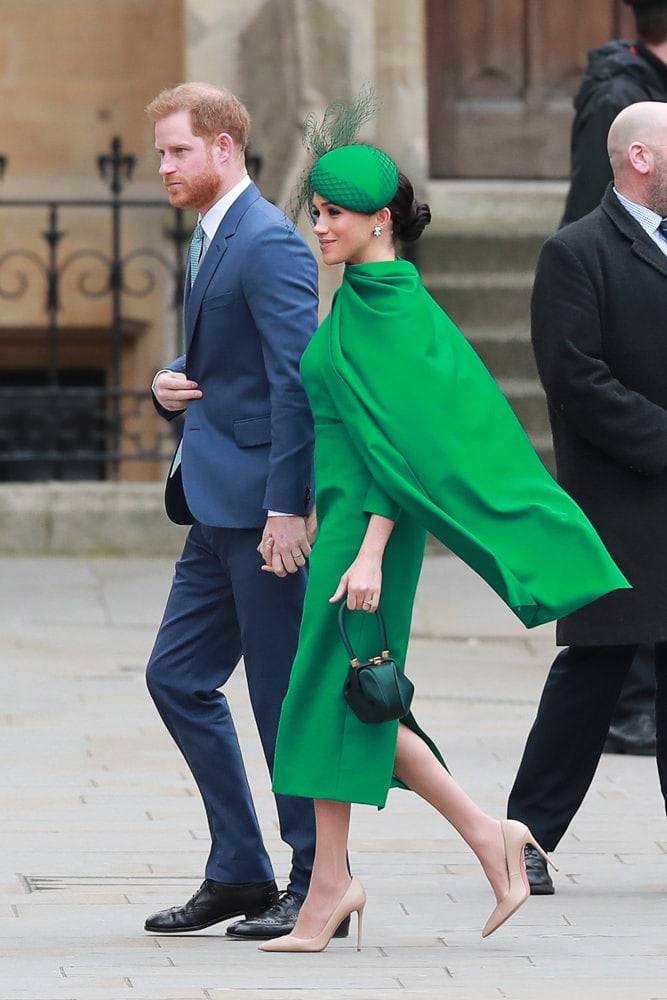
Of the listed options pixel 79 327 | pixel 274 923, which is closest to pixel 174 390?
pixel 274 923

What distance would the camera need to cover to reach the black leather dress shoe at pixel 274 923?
4801 millimetres

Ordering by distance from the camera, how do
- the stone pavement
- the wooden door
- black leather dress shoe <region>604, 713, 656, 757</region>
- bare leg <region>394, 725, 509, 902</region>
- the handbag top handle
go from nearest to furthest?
the stone pavement → the handbag top handle → bare leg <region>394, 725, 509, 902</region> → black leather dress shoe <region>604, 713, 656, 757</region> → the wooden door

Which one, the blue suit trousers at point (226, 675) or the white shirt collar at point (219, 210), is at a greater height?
the white shirt collar at point (219, 210)

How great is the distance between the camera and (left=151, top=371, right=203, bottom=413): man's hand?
4.82 m

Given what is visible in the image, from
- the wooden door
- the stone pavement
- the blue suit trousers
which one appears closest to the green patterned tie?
the blue suit trousers

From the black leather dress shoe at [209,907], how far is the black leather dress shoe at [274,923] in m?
0.03

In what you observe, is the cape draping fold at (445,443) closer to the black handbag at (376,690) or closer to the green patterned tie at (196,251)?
the black handbag at (376,690)

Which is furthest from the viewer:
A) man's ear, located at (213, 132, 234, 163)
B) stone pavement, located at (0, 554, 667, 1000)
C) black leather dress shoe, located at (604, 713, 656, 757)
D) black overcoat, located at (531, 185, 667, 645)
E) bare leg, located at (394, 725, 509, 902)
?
black leather dress shoe, located at (604, 713, 656, 757)

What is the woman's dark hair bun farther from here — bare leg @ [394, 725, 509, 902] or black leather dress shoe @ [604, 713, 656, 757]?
black leather dress shoe @ [604, 713, 656, 757]

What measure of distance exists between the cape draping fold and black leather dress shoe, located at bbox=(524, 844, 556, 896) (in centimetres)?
92

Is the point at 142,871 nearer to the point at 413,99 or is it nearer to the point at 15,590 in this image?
the point at 15,590

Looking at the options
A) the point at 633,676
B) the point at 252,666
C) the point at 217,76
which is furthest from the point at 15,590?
the point at 252,666

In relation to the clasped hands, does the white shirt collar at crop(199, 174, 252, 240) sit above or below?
above

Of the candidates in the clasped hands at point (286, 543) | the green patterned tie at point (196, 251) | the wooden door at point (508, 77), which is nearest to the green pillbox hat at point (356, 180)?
the green patterned tie at point (196, 251)
